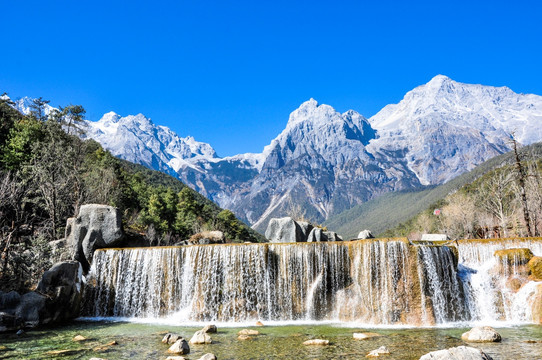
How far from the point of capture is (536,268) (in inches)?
821

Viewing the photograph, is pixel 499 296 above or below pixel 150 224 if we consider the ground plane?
below

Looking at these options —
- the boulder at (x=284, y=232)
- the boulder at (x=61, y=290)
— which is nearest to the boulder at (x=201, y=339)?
the boulder at (x=61, y=290)

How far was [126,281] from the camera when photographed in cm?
2564

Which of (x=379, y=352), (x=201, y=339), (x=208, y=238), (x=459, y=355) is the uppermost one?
(x=208, y=238)

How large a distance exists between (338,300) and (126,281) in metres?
13.0

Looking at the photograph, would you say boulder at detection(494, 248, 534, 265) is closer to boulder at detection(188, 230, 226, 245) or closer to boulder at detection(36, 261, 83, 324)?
boulder at detection(36, 261, 83, 324)

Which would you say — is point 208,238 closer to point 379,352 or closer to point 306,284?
point 306,284

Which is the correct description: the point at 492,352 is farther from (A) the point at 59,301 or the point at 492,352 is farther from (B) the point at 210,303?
(A) the point at 59,301

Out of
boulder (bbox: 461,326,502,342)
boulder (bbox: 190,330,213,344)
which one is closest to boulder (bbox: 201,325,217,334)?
boulder (bbox: 190,330,213,344)

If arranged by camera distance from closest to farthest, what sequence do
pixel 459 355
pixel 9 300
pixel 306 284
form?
pixel 459 355
pixel 9 300
pixel 306 284

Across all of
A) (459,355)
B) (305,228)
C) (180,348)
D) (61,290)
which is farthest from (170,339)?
(305,228)

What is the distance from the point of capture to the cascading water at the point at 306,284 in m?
20.8

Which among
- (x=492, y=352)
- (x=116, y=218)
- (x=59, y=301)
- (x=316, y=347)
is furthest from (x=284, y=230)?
(x=492, y=352)

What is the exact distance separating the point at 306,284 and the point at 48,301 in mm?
13494
